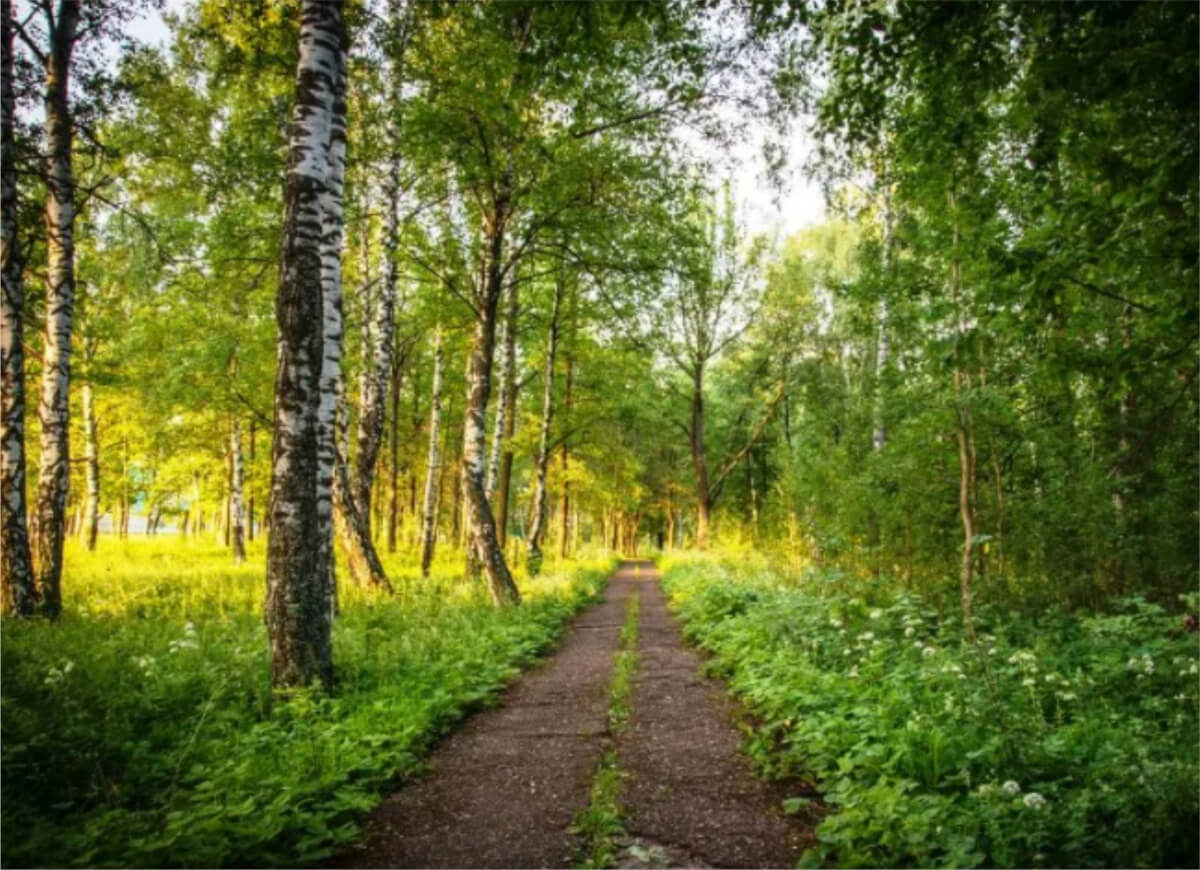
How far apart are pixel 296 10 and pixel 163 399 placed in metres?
10.5

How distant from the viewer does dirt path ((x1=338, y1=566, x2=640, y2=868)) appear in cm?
377

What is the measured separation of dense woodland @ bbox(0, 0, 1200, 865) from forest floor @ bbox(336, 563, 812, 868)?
0.40 m

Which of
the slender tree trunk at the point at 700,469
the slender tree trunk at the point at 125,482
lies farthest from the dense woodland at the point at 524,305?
the slender tree trunk at the point at 125,482

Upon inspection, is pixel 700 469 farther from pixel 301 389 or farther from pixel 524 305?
pixel 301 389

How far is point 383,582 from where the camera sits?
1312 cm

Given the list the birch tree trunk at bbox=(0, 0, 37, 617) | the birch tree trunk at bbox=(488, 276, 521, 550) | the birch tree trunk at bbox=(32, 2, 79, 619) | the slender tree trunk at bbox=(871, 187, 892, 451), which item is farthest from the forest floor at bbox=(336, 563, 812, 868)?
the slender tree trunk at bbox=(871, 187, 892, 451)

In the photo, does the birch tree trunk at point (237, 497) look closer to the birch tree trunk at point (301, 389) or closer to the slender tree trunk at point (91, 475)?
the slender tree trunk at point (91, 475)

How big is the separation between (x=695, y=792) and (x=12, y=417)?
421 inches

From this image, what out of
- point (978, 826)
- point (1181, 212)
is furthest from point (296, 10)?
point (978, 826)

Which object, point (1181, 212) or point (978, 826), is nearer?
point (978, 826)

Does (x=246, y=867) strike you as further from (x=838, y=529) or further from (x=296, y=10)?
(x=838, y=529)

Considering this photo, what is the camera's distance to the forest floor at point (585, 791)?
3785 millimetres

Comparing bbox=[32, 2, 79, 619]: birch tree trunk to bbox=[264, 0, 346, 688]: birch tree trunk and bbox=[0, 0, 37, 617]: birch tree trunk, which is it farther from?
bbox=[264, 0, 346, 688]: birch tree trunk

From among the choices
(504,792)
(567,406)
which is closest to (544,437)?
(567,406)
